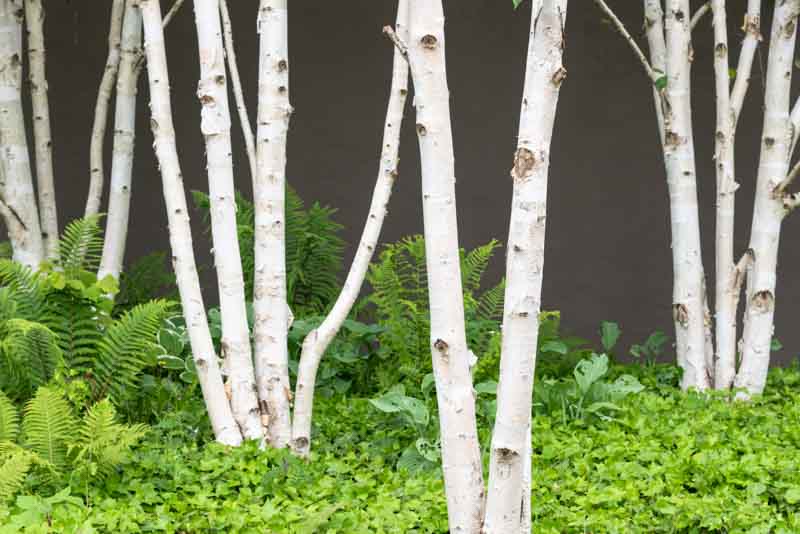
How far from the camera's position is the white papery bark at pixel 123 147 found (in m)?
4.76

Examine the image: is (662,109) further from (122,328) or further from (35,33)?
(35,33)

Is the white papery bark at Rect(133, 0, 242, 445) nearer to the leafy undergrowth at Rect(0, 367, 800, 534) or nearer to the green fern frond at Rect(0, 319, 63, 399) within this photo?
the leafy undergrowth at Rect(0, 367, 800, 534)

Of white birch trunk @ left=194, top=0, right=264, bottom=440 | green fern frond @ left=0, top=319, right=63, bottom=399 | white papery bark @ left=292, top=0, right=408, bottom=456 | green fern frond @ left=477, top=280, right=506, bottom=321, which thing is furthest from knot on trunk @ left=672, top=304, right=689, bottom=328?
green fern frond @ left=0, top=319, right=63, bottom=399

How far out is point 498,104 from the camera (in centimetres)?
659

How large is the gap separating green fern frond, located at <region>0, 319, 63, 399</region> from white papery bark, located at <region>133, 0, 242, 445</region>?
486 millimetres

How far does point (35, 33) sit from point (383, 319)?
2.12 meters

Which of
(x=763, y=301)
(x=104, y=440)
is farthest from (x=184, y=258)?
(x=763, y=301)

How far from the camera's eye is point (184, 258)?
12.1ft

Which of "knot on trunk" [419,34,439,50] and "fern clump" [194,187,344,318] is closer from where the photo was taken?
"knot on trunk" [419,34,439,50]

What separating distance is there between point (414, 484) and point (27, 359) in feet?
4.81

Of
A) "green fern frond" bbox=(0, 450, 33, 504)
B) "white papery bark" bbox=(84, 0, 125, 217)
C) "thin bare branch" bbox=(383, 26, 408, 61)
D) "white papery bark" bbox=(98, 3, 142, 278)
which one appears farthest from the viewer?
"white papery bark" bbox=(84, 0, 125, 217)

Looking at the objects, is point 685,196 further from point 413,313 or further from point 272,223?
point 272,223

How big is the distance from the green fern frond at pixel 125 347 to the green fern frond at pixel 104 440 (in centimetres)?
48

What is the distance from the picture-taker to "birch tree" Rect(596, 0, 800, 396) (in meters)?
4.56
